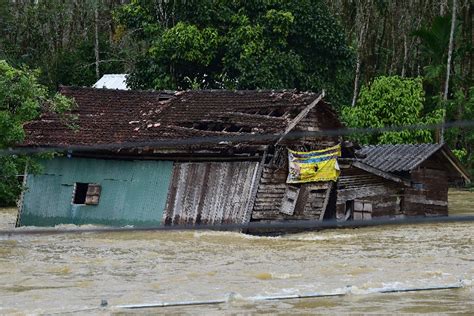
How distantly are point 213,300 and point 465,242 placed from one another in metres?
9.63

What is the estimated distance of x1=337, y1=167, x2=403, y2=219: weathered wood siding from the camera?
2553 cm

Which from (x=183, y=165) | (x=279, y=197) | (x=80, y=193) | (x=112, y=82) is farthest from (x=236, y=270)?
(x=112, y=82)

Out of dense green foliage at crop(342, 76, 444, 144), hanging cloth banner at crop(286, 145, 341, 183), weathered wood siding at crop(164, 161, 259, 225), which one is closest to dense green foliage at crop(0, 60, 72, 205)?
weathered wood siding at crop(164, 161, 259, 225)

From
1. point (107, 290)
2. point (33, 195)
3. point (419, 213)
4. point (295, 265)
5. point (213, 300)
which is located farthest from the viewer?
point (419, 213)

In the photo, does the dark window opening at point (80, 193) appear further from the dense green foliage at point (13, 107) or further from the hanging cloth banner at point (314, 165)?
the hanging cloth banner at point (314, 165)

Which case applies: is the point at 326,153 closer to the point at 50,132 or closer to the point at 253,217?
the point at 253,217

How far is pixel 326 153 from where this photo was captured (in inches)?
941

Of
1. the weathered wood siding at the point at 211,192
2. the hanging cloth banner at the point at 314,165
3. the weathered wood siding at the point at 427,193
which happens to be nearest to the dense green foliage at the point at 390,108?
the weathered wood siding at the point at 427,193

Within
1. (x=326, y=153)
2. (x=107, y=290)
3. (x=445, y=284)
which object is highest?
(x=326, y=153)

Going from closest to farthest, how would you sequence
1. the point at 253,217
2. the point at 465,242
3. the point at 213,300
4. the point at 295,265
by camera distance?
the point at 213,300 → the point at 295,265 → the point at 465,242 → the point at 253,217

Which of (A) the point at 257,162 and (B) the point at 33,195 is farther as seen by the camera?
(B) the point at 33,195

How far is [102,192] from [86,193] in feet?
1.82

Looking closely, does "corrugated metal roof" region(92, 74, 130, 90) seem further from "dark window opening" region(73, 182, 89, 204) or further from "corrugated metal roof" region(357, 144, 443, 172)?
"dark window opening" region(73, 182, 89, 204)

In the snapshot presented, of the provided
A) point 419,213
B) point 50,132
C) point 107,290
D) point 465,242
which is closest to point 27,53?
point 50,132
